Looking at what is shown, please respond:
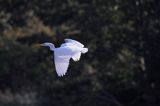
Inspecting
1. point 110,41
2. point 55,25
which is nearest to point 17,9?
point 55,25

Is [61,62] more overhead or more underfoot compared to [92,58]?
more underfoot

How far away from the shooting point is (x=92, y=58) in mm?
17078

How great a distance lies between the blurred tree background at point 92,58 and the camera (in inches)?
619

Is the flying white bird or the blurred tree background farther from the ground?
the blurred tree background

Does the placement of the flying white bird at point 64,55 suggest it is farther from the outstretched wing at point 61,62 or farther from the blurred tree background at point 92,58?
the blurred tree background at point 92,58

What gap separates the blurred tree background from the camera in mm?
15727

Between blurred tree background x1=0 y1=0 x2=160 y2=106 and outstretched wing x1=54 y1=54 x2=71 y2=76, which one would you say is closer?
outstretched wing x1=54 y1=54 x2=71 y2=76

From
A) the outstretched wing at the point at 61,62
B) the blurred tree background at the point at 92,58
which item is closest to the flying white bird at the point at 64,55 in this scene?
the outstretched wing at the point at 61,62

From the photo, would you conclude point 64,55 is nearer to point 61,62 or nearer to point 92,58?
point 61,62

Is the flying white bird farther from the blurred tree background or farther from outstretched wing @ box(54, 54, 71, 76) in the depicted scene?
the blurred tree background

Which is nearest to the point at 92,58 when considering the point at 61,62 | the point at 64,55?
the point at 61,62

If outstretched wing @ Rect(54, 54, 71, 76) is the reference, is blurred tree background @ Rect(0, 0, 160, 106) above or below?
above

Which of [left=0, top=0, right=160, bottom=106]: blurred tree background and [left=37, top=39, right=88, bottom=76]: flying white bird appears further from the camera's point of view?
[left=0, top=0, right=160, bottom=106]: blurred tree background

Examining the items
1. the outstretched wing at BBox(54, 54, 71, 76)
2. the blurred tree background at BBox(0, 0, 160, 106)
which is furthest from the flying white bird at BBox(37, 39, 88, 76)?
the blurred tree background at BBox(0, 0, 160, 106)
